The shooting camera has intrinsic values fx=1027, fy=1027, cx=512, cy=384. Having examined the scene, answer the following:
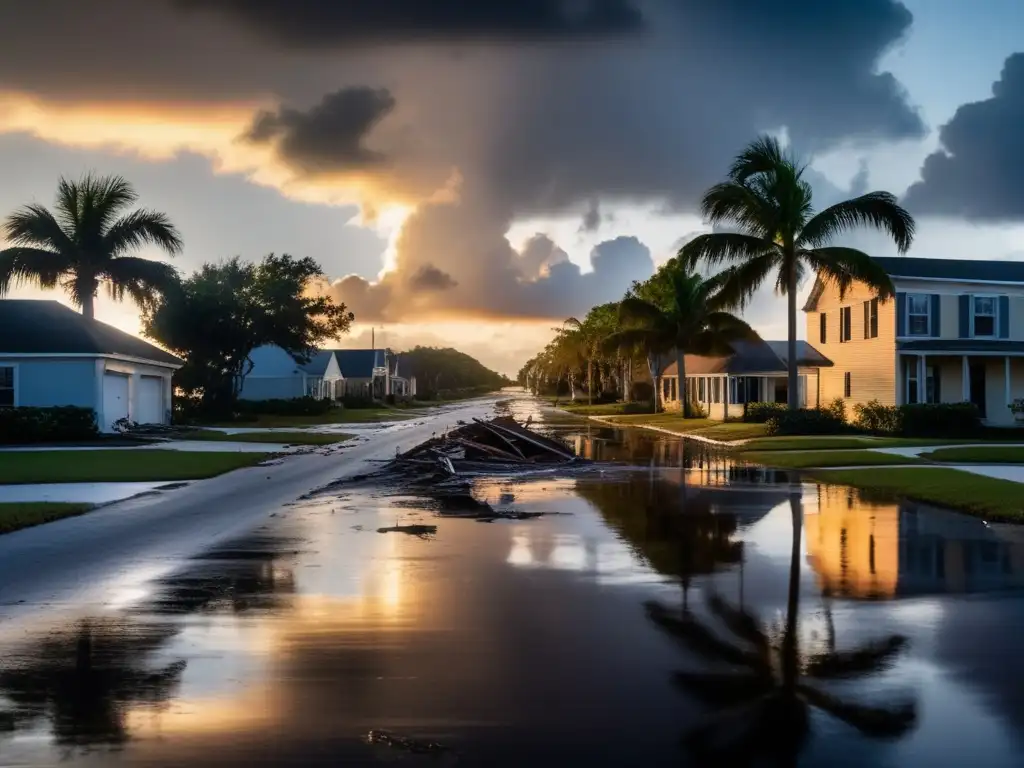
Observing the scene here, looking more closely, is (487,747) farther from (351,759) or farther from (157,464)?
(157,464)

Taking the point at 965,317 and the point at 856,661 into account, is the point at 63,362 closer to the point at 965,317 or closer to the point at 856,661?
the point at 965,317

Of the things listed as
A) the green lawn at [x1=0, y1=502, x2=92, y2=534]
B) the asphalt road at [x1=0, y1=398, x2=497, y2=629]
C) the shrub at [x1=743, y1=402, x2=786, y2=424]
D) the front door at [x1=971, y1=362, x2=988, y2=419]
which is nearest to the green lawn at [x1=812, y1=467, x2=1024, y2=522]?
the asphalt road at [x1=0, y1=398, x2=497, y2=629]

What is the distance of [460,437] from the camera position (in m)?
29.5

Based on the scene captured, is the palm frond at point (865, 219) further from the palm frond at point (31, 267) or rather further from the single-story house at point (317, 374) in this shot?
the single-story house at point (317, 374)

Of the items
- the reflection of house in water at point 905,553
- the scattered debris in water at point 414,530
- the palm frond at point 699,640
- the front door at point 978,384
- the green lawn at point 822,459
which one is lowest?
the palm frond at point 699,640

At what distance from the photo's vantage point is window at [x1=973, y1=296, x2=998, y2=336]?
41.6 m

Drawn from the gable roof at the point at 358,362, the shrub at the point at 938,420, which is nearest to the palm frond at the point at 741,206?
the shrub at the point at 938,420

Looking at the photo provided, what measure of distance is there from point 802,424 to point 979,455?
11.4 m

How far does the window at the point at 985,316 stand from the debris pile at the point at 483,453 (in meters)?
21.6

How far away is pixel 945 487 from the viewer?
64.3 ft

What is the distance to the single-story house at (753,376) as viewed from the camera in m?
51.2

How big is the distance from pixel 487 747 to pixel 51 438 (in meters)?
33.9

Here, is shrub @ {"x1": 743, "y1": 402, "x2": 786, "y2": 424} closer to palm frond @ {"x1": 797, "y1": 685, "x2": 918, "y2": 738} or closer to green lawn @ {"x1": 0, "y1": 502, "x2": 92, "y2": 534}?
green lawn @ {"x1": 0, "y1": 502, "x2": 92, "y2": 534}

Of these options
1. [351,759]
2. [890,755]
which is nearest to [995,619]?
[890,755]
